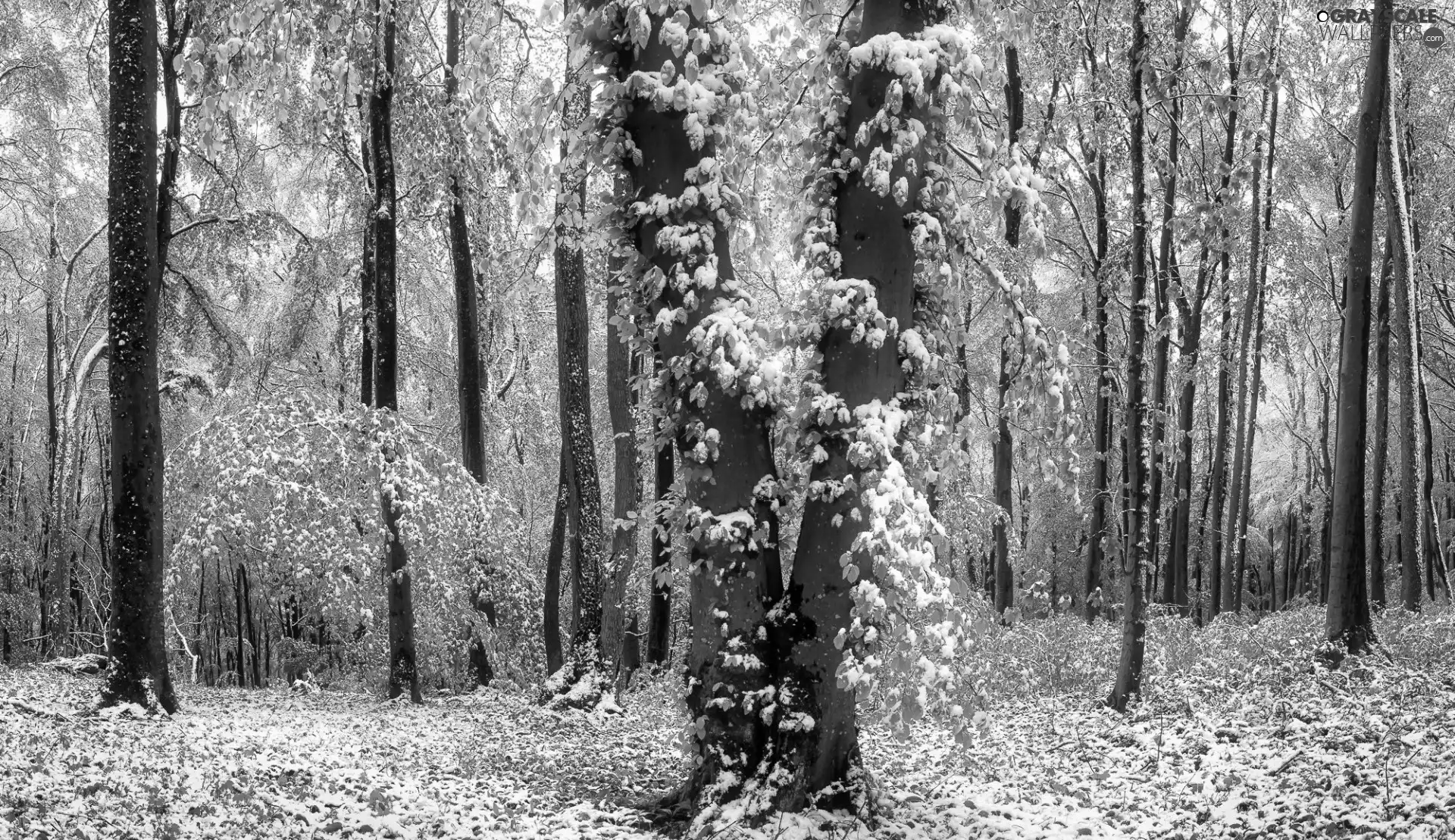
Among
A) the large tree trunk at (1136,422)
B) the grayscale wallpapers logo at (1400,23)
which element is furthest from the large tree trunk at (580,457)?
the grayscale wallpapers logo at (1400,23)

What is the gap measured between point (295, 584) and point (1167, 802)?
37.8ft

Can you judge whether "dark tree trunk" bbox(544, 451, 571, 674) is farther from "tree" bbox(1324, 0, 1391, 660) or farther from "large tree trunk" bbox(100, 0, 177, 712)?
"tree" bbox(1324, 0, 1391, 660)

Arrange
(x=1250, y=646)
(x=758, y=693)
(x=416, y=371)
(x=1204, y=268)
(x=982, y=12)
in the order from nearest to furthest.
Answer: (x=758, y=693) < (x=982, y=12) < (x=1250, y=646) < (x=1204, y=268) < (x=416, y=371)

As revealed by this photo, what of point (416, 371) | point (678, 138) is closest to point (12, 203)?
point (416, 371)

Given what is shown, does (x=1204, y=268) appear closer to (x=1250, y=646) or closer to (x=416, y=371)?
(x=1250, y=646)

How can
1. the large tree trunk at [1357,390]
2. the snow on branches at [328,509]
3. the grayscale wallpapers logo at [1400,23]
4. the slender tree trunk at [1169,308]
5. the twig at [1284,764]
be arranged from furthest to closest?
the snow on branches at [328,509] → the slender tree trunk at [1169,308] → the large tree trunk at [1357,390] → the twig at [1284,764] → the grayscale wallpapers logo at [1400,23]

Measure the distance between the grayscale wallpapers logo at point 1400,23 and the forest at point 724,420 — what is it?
0.26ft

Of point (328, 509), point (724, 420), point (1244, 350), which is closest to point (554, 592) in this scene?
point (328, 509)

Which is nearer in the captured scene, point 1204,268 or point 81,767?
point 81,767

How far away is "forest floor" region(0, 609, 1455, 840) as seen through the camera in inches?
208

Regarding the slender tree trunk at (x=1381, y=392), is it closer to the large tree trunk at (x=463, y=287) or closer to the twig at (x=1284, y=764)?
the twig at (x=1284, y=764)

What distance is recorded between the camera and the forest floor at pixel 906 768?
17.3 feet

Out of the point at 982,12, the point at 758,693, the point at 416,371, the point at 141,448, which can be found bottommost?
the point at 758,693

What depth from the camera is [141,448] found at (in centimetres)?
788
